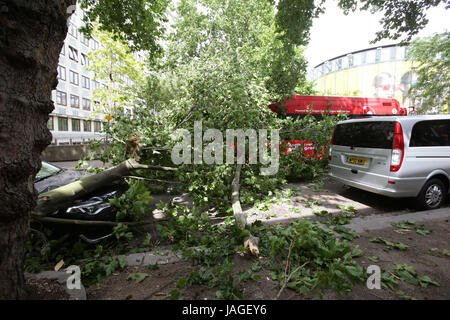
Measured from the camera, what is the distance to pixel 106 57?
19.0 meters

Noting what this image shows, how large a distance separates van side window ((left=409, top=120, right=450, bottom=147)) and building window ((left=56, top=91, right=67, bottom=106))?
112 ft

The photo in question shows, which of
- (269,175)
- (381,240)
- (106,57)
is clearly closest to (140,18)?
(269,175)

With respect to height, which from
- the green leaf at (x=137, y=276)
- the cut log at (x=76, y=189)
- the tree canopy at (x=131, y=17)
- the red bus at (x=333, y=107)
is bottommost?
the green leaf at (x=137, y=276)

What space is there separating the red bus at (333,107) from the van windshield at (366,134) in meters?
1.61

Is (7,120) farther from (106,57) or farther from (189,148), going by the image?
(106,57)

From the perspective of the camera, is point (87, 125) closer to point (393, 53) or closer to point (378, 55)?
point (378, 55)

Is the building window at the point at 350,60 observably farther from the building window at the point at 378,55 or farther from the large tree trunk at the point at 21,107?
the large tree trunk at the point at 21,107

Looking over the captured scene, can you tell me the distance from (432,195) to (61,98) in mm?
35648

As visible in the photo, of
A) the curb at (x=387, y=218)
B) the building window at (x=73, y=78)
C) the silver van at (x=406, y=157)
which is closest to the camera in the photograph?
the curb at (x=387, y=218)

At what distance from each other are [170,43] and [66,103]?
56.7ft

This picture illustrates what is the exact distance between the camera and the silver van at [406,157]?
4207 mm

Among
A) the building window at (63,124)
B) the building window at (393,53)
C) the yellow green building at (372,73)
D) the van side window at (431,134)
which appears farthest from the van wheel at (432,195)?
the building window at (393,53)

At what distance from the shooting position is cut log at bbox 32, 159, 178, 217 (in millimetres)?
3090

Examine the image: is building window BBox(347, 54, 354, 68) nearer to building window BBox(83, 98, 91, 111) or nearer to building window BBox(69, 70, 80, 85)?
building window BBox(83, 98, 91, 111)
